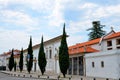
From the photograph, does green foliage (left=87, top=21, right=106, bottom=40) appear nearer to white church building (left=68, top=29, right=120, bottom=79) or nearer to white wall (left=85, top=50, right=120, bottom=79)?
white church building (left=68, top=29, right=120, bottom=79)

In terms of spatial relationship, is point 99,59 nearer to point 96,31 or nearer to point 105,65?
point 105,65

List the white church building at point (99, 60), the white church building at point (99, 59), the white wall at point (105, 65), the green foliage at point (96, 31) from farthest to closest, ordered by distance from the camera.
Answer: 1. the green foliage at point (96, 31)
2. the white church building at point (99, 59)
3. the white church building at point (99, 60)
4. the white wall at point (105, 65)

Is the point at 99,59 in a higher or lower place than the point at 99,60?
higher

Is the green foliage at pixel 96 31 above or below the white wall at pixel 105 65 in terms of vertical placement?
above

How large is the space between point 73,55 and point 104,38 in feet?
22.9

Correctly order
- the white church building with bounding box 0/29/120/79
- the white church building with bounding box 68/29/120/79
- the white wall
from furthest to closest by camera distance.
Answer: the white church building with bounding box 0/29/120/79 < the white church building with bounding box 68/29/120/79 < the white wall

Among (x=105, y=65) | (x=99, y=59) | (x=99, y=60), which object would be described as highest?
(x=99, y=59)

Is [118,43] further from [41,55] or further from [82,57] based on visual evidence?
[41,55]

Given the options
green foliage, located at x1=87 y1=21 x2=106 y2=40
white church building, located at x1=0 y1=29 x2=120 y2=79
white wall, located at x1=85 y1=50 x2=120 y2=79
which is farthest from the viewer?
green foliage, located at x1=87 y1=21 x2=106 y2=40

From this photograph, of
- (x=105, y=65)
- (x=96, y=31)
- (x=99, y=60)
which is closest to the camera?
(x=105, y=65)

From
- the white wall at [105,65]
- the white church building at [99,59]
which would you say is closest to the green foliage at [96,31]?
the white church building at [99,59]

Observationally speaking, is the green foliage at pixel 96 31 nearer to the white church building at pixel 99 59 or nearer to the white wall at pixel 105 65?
the white church building at pixel 99 59

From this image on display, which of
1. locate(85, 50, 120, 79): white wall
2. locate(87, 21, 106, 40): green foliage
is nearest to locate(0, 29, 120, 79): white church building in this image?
locate(85, 50, 120, 79): white wall

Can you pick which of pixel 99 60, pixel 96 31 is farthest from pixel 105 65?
pixel 96 31
